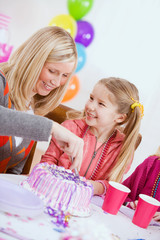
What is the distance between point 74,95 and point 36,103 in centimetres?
230

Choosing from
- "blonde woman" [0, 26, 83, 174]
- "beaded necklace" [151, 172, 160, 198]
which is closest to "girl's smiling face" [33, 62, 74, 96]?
"blonde woman" [0, 26, 83, 174]

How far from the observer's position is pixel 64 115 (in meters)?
1.82

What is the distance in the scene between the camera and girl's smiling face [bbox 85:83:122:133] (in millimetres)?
1625

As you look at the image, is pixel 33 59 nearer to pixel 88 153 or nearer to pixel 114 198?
pixel 88 153

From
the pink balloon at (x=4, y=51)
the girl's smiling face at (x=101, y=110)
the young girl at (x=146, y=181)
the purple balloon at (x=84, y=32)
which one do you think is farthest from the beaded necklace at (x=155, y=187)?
the pink balloon at (x=4, y=51)

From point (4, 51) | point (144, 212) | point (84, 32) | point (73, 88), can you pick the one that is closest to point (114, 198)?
point (144, 212)

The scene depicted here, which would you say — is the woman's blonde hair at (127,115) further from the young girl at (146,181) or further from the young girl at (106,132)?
the young girl at (146,181)

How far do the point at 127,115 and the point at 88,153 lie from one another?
34cm

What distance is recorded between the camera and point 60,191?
96 centimetres

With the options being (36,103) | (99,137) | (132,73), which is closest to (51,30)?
(36,103)

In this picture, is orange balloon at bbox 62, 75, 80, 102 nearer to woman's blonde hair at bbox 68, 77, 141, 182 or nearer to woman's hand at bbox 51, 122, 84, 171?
woman's blonde hair at bbox 68, 77, 141, 182

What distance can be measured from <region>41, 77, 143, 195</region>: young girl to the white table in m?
0.35

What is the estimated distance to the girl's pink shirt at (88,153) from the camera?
61.5 inches

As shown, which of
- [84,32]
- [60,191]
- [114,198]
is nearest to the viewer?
[60,191]
